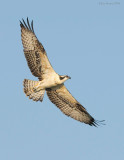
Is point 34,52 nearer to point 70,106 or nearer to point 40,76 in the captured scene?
point 40,76

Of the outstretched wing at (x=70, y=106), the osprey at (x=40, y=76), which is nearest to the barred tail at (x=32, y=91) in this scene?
the osprey at (x=40, y=76)

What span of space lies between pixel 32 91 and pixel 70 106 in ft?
6.00

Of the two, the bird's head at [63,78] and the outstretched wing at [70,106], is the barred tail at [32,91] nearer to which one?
the outstretched wing at [70,106]

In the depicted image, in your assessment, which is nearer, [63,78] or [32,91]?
[63,78]

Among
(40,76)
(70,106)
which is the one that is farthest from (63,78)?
(70,106)

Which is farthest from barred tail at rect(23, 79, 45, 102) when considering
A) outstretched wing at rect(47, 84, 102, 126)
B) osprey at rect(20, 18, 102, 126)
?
outstretched wing at rect(47, 84, 102, 126)

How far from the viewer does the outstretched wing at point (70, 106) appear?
18484mm

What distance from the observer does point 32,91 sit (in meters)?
17.9

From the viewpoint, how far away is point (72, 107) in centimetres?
1875

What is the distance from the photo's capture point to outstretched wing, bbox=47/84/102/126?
18.5 meters

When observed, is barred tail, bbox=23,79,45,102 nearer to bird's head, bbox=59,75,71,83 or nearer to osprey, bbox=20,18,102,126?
osprey, bbox=20,18,102,126

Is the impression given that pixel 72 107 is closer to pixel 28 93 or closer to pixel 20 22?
pixel 28 93

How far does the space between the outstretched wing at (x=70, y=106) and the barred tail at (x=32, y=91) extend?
Result: 560mm

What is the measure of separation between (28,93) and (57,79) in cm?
136
